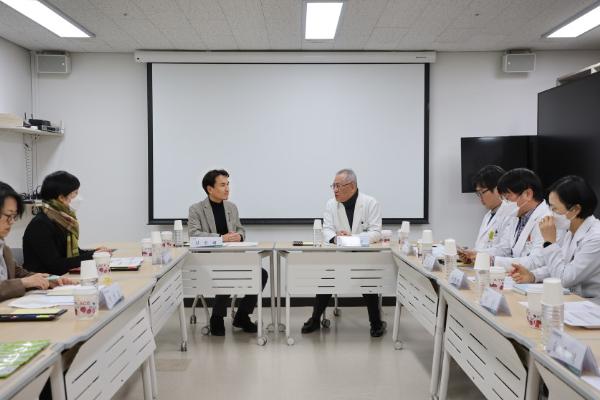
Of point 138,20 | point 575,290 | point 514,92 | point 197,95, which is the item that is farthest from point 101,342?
point 514,92

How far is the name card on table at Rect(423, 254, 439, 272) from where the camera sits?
2910 mm

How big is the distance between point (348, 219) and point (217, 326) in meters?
1.53

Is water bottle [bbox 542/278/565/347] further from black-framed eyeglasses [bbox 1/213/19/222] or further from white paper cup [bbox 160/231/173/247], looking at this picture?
white paper cup [bbox 160/231/173/247]

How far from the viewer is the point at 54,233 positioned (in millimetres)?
3014

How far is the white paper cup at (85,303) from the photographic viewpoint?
1860 mm

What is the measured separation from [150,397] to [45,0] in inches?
121

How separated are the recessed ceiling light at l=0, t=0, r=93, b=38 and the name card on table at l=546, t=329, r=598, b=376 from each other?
Result: 4.10 m

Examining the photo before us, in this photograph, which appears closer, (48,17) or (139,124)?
(48,17)

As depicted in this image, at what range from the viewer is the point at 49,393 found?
1696mm

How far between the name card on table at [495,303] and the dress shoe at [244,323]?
98.6 inches

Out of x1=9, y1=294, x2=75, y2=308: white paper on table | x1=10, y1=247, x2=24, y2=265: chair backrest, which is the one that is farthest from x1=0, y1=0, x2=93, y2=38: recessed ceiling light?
x1=9, y1=294, x2=75, y2=308: white paper on table

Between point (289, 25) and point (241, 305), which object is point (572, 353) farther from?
point (289, 25)

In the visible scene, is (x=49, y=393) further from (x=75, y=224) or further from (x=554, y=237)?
(x=554, y=237)

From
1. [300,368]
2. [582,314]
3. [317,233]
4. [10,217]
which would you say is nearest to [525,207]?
[582,314]
